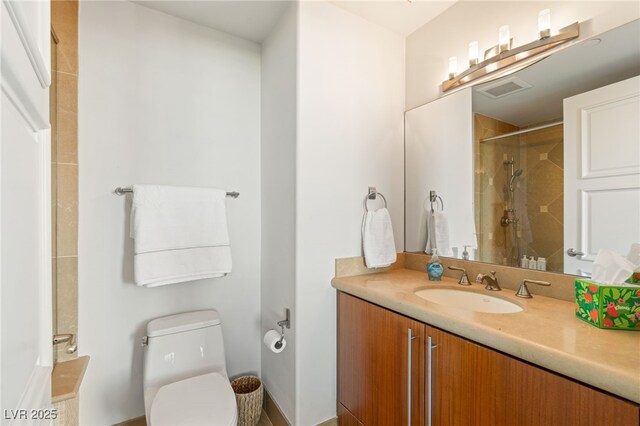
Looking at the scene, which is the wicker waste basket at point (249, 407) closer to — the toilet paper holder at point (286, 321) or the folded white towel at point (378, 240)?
the toilet paper holder at point (286, 321)

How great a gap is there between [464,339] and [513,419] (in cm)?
22

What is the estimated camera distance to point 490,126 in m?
1.44

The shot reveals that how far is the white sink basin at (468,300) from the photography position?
119 centimetres

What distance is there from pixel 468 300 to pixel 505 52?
1174 millimetres

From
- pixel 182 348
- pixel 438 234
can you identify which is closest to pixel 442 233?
pixel 438 234

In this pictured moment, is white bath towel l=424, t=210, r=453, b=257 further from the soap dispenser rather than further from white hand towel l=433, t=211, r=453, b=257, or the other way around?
the soap dispenser

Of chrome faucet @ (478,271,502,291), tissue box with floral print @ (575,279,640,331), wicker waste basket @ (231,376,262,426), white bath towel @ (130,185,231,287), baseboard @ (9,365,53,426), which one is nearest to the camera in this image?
baseboard @ (9,365,53,426)

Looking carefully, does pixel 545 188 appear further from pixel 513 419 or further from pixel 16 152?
pixel 16 152

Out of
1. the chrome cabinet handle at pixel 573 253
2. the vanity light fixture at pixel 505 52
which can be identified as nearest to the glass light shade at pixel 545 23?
the vanity light fixture at pixel 505 52

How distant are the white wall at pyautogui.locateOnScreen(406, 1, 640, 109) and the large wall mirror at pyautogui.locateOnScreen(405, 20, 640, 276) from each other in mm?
73

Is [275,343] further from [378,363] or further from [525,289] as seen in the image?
[525,289]

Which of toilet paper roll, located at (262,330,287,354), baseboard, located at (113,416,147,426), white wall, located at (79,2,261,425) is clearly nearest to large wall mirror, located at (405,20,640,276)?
toilet paper roll, located at (262,330,287,354)

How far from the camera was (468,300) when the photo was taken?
4.30 feet

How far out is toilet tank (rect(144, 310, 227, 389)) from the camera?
4.62ft
